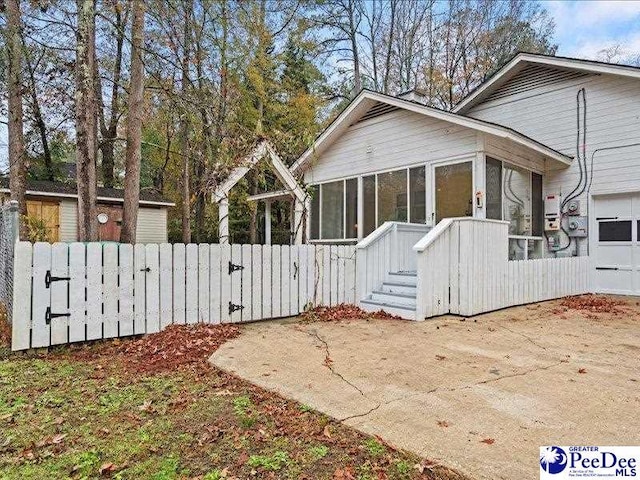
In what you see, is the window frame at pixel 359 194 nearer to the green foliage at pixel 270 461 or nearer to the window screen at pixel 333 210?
the window screen at pixel 333 210

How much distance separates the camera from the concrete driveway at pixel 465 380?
239cm

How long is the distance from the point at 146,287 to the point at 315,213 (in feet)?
24.1

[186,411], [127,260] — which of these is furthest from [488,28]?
[186,411]

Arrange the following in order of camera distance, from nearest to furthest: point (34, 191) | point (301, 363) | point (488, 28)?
1. point (301, 363)
2. point (34, 191)
3. point (488, 28)

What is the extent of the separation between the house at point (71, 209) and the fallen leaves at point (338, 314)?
41.5 feet

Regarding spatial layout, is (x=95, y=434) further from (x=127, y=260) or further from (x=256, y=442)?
(x=127, y=260)

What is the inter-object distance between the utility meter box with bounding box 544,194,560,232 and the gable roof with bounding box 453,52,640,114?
2.82 meters

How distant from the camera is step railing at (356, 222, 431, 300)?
7.30 meters

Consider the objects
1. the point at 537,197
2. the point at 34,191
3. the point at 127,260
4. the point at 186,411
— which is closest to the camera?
the point at 186,411

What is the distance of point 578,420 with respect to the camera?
2.64m

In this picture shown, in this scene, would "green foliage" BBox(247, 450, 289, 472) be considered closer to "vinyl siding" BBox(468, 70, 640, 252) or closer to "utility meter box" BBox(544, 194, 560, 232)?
"utility meter box" BBox(544, 194, 560, 232)

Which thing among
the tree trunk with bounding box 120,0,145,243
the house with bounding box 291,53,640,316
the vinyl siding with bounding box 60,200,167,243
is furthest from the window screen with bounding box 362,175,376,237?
the vinyl siding with bounding box 60,200,167,243

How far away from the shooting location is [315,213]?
11898 millimetres

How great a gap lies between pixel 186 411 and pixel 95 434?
56cm
